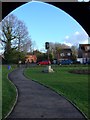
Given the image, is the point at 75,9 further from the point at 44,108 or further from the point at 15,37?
the point at 15,37

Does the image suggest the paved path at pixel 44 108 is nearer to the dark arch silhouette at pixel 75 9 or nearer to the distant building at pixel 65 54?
the dark arch silhouette at pixel 75 9

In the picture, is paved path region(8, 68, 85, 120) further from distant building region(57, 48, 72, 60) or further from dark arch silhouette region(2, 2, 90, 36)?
distant building region(57, 48, 72, 60)

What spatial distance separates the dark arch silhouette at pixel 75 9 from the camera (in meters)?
8.60

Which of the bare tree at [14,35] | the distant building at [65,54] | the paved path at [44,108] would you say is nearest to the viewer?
the paved path at [44,108]

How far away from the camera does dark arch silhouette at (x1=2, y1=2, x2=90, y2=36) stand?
28.2 ft

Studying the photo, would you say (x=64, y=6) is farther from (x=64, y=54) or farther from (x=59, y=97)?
(x=64, y=54)

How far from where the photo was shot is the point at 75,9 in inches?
346

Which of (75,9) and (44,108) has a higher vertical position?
(75,9)

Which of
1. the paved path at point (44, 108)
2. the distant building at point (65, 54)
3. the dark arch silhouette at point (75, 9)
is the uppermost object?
the distant building at point (65, 54)

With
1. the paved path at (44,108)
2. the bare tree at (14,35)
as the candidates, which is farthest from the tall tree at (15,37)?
the paved path at (44,108)

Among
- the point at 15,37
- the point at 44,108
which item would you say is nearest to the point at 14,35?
the point at 15,37

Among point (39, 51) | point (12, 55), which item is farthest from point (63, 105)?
point (39, 51)

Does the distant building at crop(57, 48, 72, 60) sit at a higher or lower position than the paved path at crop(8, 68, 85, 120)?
higher

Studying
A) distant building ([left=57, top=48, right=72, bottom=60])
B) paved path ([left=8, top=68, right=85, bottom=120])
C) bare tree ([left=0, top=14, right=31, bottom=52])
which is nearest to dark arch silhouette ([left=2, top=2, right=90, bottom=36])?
paved path ([left=8, top=68, right=85, bottom=120])
